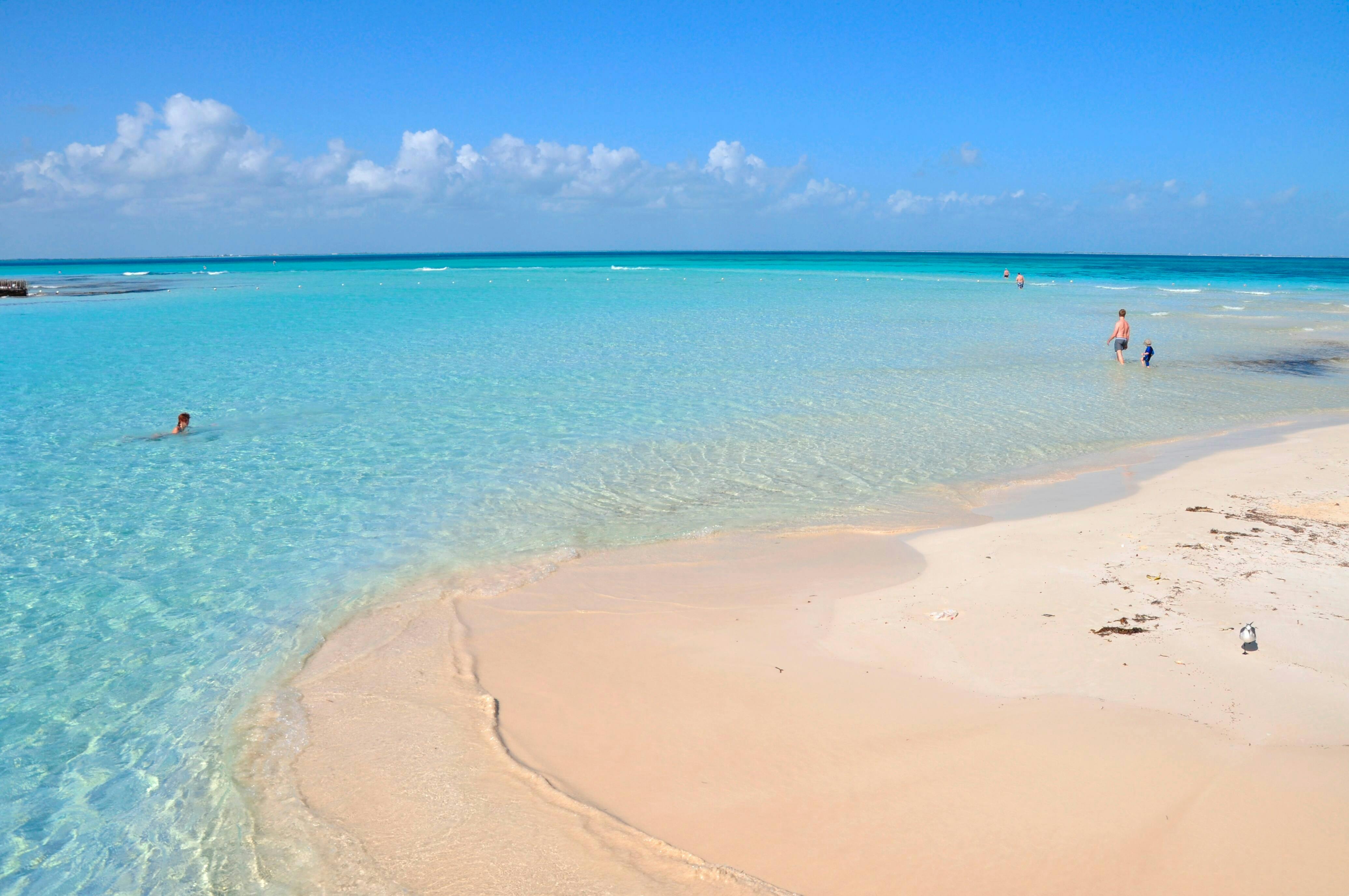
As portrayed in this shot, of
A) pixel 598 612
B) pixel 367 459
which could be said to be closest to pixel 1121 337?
pixel 367 459

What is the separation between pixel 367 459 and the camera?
12.5 meters

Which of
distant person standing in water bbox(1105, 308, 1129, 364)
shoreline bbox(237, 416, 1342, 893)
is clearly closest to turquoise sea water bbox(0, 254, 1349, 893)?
shoreline bbox(237, 416, 1342, 893)

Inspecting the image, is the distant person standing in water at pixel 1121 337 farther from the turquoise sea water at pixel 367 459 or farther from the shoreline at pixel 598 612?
the shoreline at pixel 598 612

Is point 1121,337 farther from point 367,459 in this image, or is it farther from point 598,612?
point 598,612

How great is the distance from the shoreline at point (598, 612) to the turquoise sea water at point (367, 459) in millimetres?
433

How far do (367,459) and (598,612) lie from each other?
6675 millimetres

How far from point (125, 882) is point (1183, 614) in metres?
7.70

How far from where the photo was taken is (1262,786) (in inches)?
185

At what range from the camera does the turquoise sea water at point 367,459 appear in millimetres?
5512

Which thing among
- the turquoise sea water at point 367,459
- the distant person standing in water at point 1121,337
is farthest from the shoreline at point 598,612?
the distant person standing in water at point 1121,337

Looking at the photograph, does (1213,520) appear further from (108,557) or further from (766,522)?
(108,557)

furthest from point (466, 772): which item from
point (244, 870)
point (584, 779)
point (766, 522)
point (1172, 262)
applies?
point (1172, 262)

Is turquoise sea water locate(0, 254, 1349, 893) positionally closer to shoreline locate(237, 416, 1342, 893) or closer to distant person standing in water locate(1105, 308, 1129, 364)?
shoreline locate(237, 416, 1342, 893)

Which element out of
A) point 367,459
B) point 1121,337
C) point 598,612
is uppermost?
point 1121,337
